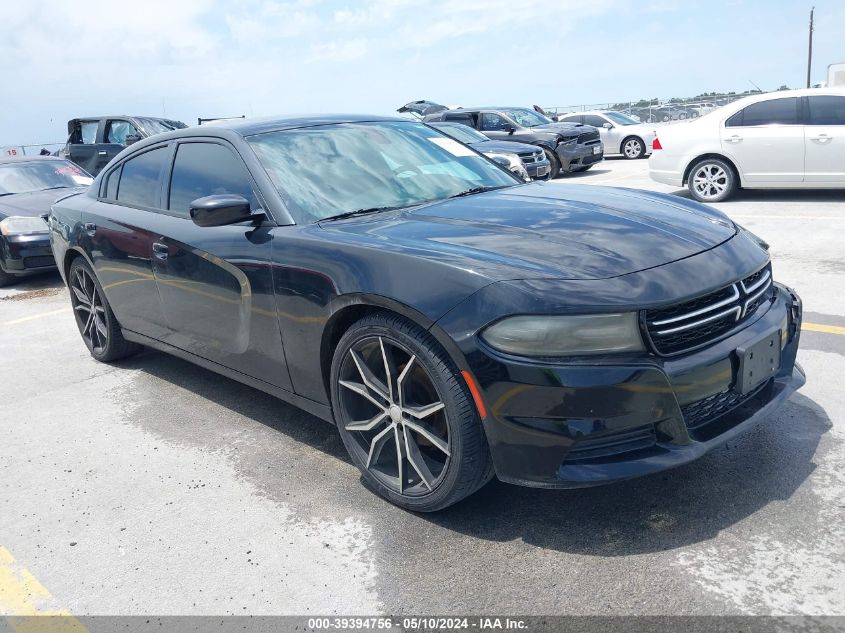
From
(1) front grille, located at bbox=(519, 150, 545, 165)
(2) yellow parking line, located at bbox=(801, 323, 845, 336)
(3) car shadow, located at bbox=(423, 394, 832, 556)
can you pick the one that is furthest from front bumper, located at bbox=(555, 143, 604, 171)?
(3) car shadow, located at bbox=(423, 394, 832, 556)

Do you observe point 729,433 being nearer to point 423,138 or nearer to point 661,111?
point 423,138

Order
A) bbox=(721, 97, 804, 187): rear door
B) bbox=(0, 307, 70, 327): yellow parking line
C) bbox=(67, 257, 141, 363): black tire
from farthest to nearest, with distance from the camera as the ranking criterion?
1. bbox=(721, 97, 804, 187): rear door
2. bbox=(0, 307, 70, 327): yellow parking line
3. bbox=(67, 257, 141, 363): black tire

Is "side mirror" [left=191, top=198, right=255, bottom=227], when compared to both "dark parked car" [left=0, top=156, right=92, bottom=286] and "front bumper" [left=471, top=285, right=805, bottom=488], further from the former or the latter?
"dark parked car" [left=0, top=156, right=92, bottom=286]

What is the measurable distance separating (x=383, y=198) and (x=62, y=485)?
2051mm

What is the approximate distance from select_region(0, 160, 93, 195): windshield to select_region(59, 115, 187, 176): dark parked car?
492 cm

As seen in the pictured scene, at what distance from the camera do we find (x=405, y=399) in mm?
2887

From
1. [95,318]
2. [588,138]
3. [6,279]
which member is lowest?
[6,279]

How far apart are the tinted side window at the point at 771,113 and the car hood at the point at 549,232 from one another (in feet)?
23.5

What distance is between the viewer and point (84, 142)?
52.3 ft

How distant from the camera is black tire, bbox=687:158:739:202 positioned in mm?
10195

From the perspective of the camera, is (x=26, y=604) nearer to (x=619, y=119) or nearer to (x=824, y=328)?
(x=824, y=328)

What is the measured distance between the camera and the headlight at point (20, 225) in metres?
8.24

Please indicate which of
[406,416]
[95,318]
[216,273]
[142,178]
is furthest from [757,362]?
[95,318]

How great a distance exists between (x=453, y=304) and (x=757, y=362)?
1.16m
